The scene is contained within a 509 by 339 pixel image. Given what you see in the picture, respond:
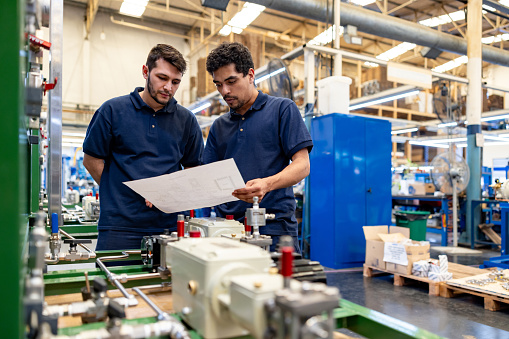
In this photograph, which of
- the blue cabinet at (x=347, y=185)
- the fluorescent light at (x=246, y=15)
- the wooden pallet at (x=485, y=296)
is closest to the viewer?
the wooden pallet at (x=485, y=296)

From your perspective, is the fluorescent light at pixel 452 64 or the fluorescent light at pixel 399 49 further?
the fluorescent light at pixel 452 64

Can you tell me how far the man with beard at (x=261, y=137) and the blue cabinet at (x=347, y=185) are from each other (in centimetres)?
286

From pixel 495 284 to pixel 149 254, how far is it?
118 inches

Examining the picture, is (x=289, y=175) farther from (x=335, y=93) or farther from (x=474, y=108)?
(x=474, y=108)

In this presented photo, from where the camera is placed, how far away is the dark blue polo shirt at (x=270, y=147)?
4.79 feet

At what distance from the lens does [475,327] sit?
2.48 metres

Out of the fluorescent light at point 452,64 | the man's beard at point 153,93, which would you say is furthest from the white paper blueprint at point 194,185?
the fluorescent light at point 452,64

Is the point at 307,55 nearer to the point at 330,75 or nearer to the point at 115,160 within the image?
the point at 330,75

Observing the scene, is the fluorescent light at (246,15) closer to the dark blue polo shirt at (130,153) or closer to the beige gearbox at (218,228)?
the dark blue polo shirt at (130,153)

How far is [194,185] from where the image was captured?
112 cm

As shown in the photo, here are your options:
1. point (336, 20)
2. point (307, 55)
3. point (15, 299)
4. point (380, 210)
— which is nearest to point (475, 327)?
point (380, 210)

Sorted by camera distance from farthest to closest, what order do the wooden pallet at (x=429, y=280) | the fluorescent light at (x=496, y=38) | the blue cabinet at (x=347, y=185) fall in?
the fluorescent light at (x=496, y=38) < the blue cabinet at (x=347, y=185) < the wooden pallet at (x=429, y=280)

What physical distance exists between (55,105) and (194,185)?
1510 mm

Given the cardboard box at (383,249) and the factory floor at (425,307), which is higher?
the cardboard box at (383,249)
